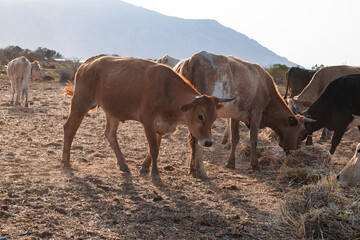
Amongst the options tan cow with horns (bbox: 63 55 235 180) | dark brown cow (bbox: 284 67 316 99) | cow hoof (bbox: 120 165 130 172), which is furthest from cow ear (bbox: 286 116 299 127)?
dark brown cow (bbox: 284 67 316 99)

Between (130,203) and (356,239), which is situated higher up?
(356,239)

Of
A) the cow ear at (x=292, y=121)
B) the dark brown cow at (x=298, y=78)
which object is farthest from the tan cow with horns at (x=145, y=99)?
the dark brown cow at (x=298, y=78)

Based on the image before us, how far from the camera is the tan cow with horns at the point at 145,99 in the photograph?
6070 mm

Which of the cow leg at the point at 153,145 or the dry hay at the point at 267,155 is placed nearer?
the cow leg at the point at 153,145

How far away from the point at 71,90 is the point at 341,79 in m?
5.44

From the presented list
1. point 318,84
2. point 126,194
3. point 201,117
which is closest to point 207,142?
point 201,117

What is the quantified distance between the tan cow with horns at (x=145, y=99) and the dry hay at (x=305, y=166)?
1.65m

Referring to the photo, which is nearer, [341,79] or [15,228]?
[15,228]

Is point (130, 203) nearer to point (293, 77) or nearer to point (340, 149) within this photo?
point (340, 149)

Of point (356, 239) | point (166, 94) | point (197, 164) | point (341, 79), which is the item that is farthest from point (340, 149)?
point (356, 239)

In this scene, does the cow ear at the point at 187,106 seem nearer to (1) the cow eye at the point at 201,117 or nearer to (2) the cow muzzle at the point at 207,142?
(1) the cow eye at the point at 201,117

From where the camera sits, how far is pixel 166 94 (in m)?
6.34

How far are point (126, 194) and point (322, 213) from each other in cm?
251

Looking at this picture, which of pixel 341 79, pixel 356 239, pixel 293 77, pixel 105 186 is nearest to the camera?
pixel 356 239
